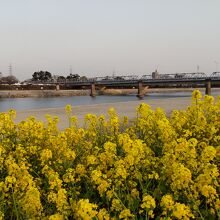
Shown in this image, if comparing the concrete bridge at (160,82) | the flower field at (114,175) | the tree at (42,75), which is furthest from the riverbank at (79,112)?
the tree at (42,75)

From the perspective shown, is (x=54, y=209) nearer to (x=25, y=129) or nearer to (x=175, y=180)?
(x=175, y=180)

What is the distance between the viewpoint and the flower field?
3.40 m

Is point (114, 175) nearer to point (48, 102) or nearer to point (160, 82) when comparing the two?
point (48, 102)

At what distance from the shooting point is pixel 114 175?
400 cm

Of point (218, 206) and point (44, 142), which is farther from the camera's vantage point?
point (44, 142)

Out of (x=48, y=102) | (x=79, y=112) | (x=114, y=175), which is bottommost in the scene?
(x=48, y=102)

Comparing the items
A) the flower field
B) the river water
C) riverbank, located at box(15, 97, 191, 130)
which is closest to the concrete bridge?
the river water

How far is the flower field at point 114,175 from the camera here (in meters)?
3.40

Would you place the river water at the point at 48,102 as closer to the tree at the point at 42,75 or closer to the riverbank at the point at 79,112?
the riverbank at the point at 79,112

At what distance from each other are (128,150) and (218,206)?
43.0 inches

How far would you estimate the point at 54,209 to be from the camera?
401cm

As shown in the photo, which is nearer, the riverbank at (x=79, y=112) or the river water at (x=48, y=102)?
the riverbank at (x=79, y=112)

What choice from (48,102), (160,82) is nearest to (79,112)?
(48,102)

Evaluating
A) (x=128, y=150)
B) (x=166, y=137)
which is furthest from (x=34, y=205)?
(x=166, y=137)
